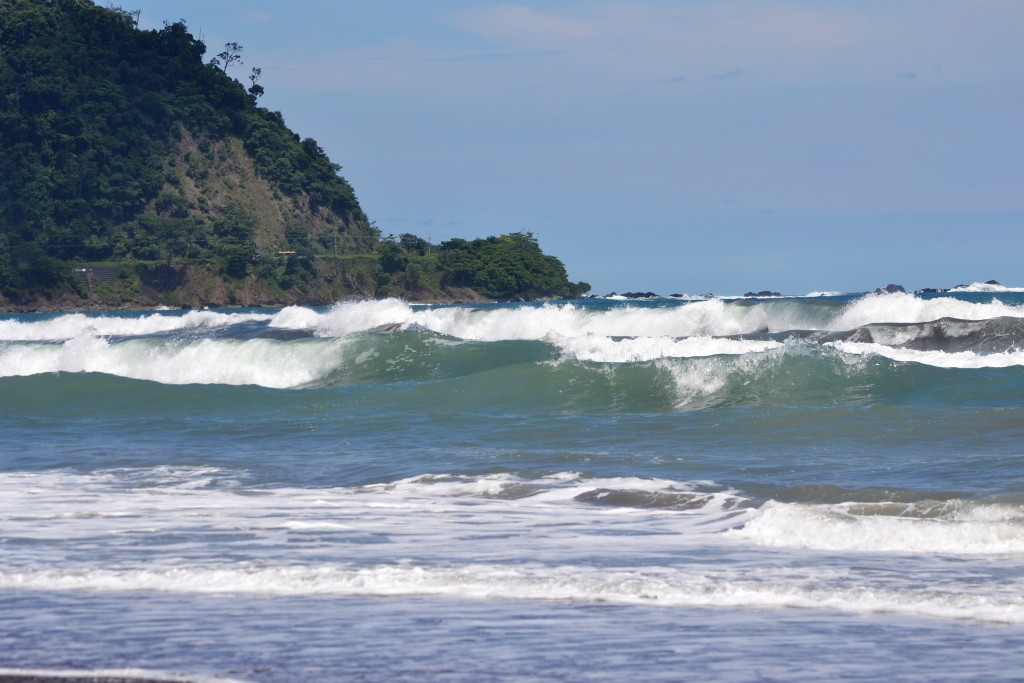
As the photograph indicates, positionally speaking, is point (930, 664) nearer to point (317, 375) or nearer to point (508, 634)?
point (508, 634)

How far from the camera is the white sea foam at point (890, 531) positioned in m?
8.04

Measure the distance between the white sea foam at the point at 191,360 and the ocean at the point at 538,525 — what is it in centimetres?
446

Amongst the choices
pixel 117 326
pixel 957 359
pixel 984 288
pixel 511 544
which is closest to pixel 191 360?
pixel 957 359

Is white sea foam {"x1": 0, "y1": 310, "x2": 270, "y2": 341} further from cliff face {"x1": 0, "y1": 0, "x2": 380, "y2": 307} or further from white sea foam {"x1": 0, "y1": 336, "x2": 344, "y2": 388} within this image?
cliff face {"x1": 0, "y1": 0, "x2": 380, "y2": 307}

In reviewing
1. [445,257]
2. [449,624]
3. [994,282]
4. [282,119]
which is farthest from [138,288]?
[449,624]

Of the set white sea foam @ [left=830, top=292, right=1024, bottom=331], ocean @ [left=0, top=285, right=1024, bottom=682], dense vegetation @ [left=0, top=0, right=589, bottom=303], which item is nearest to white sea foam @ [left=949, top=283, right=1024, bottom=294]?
dense vegetation @ [left=0, top=0, right=589, bottom=303]

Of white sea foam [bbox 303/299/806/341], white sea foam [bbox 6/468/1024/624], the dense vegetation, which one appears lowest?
white sea foam [bbox 6/468/1024/624]

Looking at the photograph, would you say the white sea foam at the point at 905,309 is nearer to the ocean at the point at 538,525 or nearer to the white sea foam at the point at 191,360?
the ocean at the point at 538,525

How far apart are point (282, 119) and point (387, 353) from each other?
115 meters

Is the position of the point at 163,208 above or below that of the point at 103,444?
above

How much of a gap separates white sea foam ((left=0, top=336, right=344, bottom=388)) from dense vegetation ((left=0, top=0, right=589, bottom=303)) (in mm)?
69784

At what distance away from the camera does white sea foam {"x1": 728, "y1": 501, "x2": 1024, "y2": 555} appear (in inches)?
316

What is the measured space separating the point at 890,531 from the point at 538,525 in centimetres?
245

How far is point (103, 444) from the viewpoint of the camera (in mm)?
15562
